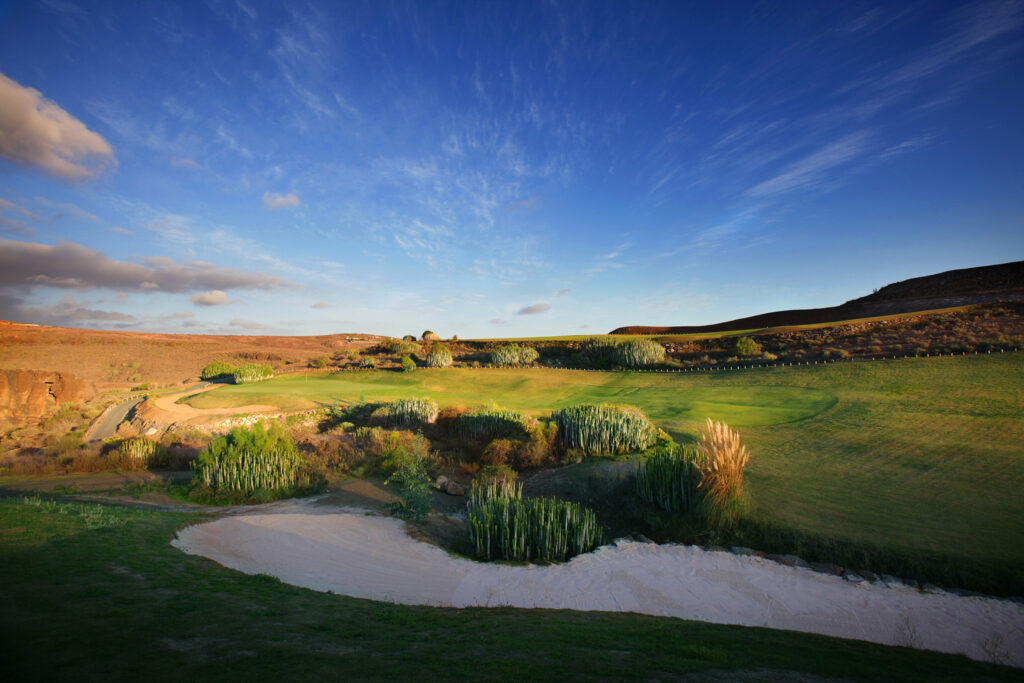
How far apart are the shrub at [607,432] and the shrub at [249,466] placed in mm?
7344

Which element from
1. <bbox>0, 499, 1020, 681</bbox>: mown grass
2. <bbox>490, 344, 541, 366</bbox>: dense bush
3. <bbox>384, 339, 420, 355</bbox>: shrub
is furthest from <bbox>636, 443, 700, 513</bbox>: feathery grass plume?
<bbox>384, 339, 420, 355</bbox>: shrub

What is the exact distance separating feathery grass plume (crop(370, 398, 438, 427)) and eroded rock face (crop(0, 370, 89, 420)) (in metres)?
17.6

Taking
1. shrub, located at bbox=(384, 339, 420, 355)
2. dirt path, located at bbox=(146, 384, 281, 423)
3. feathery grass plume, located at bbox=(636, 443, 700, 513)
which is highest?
shrub, located at bbox=(384, 339, 420, 355)

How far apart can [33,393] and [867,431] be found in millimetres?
33557

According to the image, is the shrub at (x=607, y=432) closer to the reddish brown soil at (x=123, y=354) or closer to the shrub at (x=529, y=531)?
the shrub at (x=529, y=531)

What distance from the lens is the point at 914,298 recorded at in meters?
41.4

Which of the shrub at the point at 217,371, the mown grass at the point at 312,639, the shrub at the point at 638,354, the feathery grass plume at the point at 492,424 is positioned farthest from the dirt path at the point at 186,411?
the shrub at the point at 638,354

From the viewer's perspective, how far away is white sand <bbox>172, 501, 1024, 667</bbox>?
4.96m

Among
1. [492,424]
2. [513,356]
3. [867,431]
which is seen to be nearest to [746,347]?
[513,356]

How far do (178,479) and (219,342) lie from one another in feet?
178

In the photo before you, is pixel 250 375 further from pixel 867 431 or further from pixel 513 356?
Answer: pixel 867 431

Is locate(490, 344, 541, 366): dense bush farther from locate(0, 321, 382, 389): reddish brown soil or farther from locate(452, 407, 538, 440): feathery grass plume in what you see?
locate(0, 321, 382, 389): reddish brown soil

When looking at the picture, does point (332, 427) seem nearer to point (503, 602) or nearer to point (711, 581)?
point (503, 602)

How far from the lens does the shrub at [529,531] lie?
295 inches
